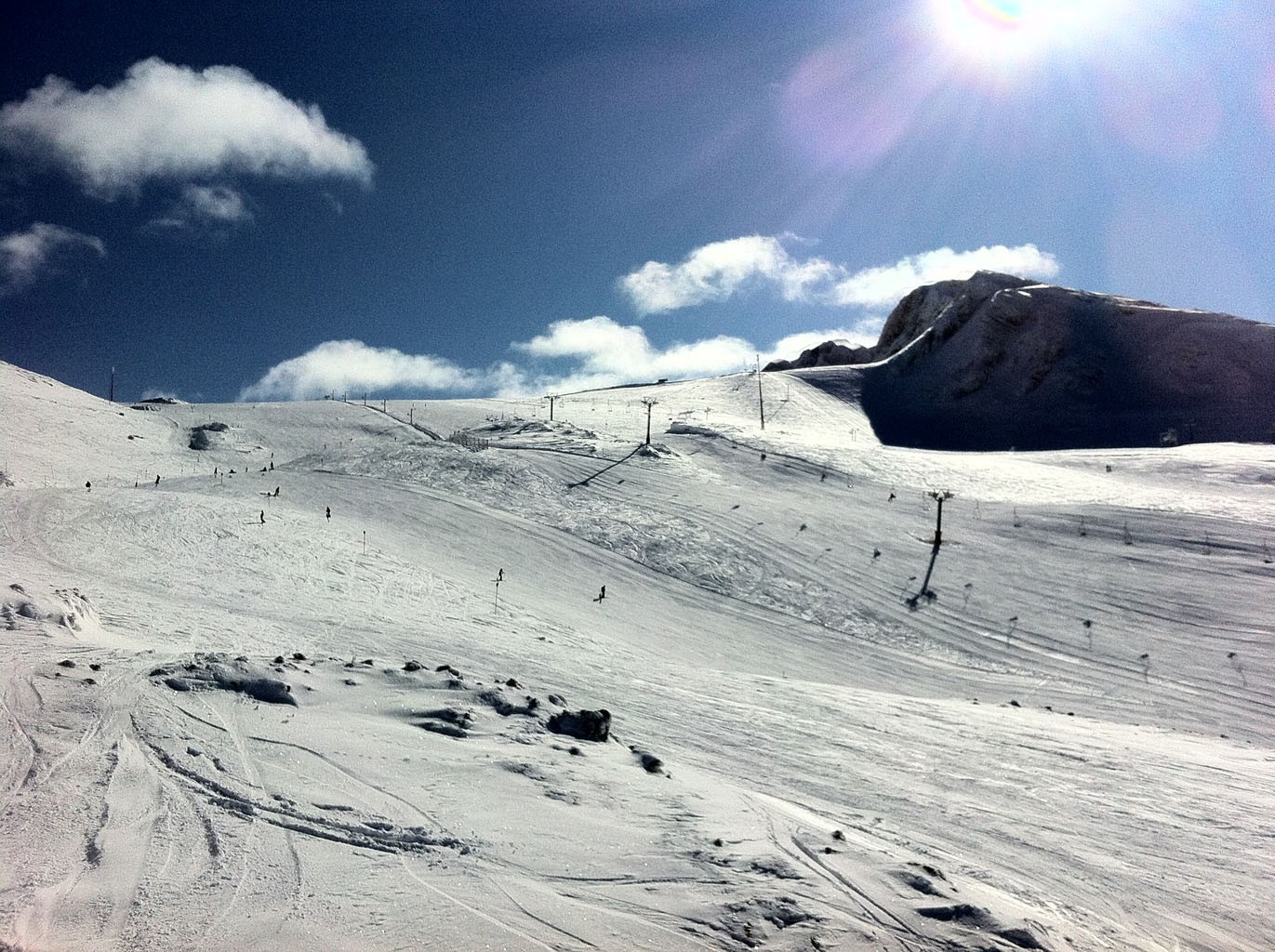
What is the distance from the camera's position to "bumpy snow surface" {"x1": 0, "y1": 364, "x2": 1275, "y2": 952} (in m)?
5.62

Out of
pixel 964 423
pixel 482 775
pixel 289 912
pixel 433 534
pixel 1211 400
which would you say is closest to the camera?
pixel 289 912

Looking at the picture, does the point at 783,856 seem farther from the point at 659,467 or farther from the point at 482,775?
the point at 659,467

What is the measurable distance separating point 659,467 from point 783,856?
2838 centimetres

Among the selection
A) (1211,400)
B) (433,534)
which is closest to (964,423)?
(1211,400)

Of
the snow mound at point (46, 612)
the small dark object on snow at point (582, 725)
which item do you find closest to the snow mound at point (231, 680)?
the small dark object on snow at point (582, 725)

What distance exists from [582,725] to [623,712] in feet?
9.60

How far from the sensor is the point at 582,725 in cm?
893

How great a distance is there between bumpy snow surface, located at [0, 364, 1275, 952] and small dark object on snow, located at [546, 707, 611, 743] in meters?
0.03

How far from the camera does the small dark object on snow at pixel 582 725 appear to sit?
29.0 ft

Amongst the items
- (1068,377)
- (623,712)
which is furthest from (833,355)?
(623,712)

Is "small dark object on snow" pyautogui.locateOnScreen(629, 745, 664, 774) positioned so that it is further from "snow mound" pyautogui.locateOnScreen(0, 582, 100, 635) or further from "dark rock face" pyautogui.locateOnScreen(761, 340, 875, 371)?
"dark rock face" pyautogui.locateOnScreen(761, 340, 875, 371)

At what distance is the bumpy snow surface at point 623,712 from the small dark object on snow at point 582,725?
1.2 inches

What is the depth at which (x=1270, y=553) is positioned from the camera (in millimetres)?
25672

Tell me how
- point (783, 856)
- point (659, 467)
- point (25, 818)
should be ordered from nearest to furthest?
point (25, 818) < point (783, 856) < point (659, 467)
